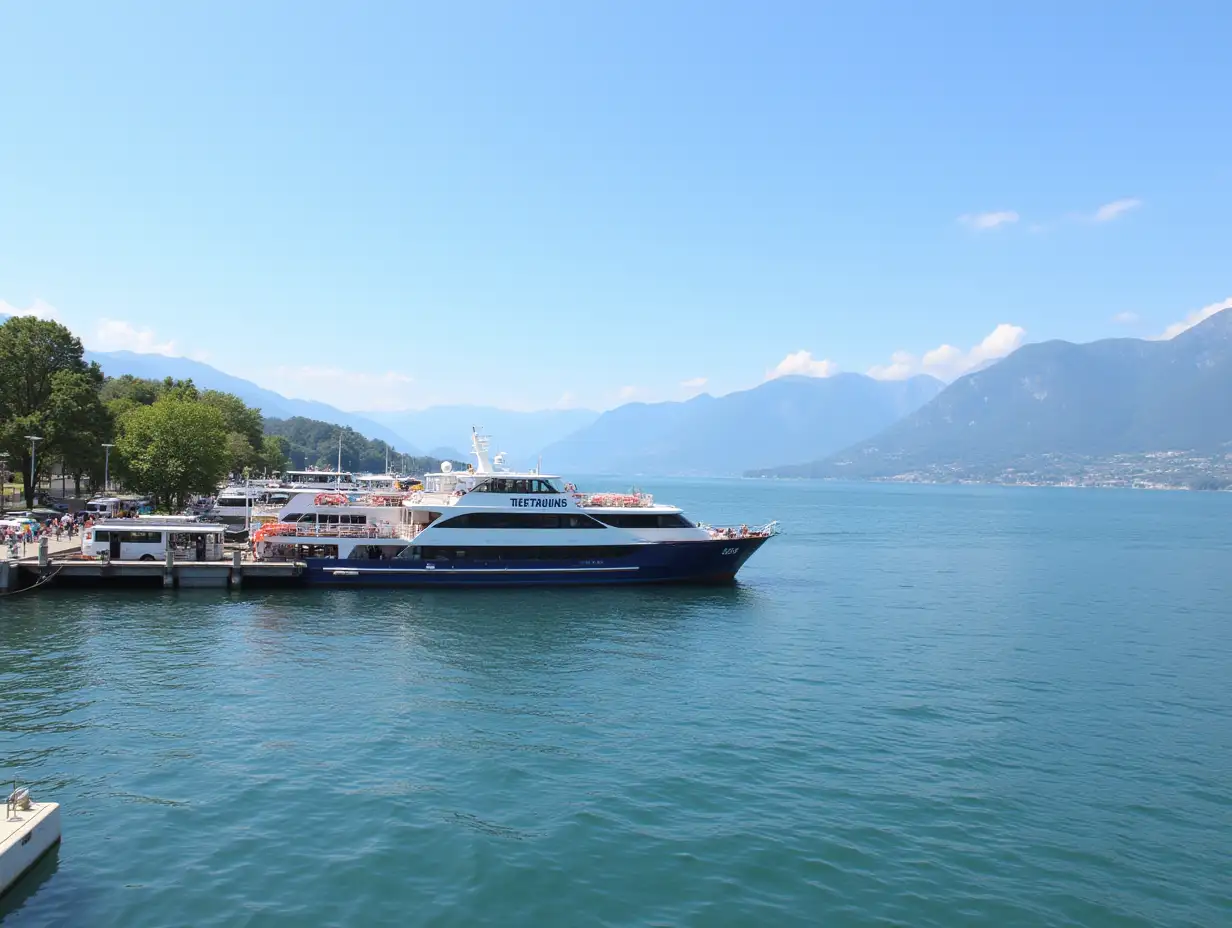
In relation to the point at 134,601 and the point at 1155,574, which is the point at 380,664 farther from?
the point at 1155,574

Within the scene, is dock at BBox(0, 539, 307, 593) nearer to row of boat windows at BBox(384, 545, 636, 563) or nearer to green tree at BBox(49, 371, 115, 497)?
row of boat windows at BBox(384, 545, 636, 563)

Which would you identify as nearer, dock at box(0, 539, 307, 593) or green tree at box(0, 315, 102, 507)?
dock at box(0, 539, 307, 593)

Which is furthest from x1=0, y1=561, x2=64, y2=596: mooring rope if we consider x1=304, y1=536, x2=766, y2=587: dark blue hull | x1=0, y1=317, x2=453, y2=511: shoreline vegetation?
x1=0, y1=317, x2=453, y2=511: shoreline vegetation

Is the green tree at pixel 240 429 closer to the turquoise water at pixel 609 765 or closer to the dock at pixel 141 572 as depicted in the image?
the dock at pixel 141 572

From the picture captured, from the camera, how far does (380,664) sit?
25.8 metres

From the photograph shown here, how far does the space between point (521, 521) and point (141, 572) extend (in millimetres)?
17673

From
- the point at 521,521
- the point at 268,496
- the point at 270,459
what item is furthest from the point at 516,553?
the point at 270,459

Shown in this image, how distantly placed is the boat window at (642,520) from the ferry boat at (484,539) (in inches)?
2.1

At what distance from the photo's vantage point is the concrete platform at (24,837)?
1167cm

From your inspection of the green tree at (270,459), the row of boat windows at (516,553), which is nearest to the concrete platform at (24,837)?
the row of boat windows at (516,553)

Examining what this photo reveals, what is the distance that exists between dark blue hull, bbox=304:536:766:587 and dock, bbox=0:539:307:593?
6.25 ft

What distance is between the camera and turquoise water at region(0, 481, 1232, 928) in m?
12.6

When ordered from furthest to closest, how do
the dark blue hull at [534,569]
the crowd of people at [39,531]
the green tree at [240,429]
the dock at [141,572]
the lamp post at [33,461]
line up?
the green tree at [240,429], the lamp post at [33,461], the crowd of people at [39,531], the dark blue hull at [534,569], the dock at [141,572]

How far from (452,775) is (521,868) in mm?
4209
